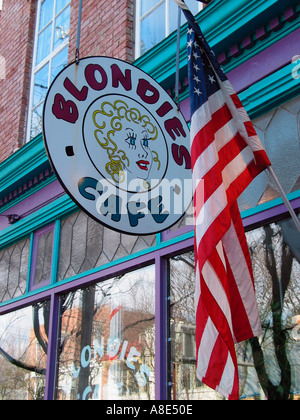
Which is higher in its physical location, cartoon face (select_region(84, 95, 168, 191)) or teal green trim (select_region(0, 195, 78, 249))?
teal green trim (select_region(0, 195, 78, 249))

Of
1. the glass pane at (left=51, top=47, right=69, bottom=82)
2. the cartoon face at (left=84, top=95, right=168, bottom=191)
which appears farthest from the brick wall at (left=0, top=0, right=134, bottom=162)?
the cartoon face at (left=84, top=95, right=168, bottom=191)

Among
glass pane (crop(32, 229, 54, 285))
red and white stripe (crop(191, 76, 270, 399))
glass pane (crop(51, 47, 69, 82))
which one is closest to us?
red and white stripe (crop(191, 76, 270, 399))

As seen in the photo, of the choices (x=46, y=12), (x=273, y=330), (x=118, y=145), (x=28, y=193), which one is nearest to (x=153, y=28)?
(x=28, y=193)

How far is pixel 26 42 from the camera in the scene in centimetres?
905

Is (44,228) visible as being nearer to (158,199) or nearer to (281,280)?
(158,199)

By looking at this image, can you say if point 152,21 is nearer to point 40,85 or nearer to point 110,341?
point 40,85

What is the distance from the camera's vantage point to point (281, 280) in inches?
165

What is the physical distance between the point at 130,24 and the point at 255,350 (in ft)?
14.7

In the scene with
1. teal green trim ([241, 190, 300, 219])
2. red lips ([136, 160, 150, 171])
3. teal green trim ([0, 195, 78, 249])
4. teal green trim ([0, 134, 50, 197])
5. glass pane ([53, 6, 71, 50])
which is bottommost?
teal green trim ([241, 190, 300, 219])

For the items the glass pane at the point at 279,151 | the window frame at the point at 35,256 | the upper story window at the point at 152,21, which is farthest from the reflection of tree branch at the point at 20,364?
the upper story window at the point at 152,21

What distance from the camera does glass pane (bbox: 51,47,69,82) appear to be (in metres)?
8.08

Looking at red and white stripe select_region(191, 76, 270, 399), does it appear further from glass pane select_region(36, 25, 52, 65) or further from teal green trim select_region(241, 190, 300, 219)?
glass pane select_region(36, 25, 52, 65)

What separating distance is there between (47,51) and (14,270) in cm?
354

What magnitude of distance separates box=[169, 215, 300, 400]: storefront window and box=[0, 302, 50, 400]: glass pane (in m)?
2.37
